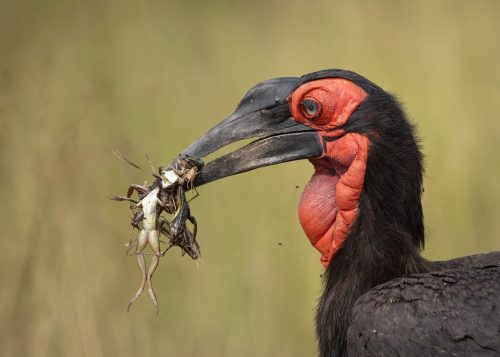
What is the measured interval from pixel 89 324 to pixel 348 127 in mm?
2043

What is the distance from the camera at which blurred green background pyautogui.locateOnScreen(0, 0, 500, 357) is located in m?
5.45

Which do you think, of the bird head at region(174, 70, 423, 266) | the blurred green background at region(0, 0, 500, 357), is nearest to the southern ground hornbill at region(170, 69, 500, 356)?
the bird head at region(174, 70, 423, 266)

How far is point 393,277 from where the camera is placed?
13.1 ft

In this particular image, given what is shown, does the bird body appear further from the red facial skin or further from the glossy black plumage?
the red facial skin

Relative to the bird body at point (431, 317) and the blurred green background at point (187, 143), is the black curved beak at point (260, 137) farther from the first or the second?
the blurred green background at point (187, 143)

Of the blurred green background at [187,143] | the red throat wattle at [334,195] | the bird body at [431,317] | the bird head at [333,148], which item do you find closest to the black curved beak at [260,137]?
the bird head at [333,148]

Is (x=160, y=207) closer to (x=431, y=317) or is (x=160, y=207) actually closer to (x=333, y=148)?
(x=333, y=148)

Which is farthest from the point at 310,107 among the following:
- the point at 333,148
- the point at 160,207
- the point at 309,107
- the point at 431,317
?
the point at 431,317

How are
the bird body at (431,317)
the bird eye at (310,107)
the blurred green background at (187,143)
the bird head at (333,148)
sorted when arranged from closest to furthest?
1. the bird body at (431,317)
2. the bird head at (333,148)
3. the bird eye at (310,107)
4. the blurred green background at (187,143)

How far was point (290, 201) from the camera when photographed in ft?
20.6

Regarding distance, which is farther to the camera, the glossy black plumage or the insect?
the insect

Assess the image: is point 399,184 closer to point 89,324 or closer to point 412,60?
point 89,324

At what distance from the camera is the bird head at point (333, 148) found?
13.0 feet

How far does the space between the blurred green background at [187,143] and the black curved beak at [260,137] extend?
5.08 feet
